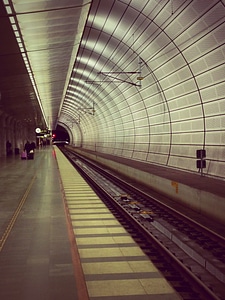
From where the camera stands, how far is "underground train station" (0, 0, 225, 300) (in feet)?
23.0

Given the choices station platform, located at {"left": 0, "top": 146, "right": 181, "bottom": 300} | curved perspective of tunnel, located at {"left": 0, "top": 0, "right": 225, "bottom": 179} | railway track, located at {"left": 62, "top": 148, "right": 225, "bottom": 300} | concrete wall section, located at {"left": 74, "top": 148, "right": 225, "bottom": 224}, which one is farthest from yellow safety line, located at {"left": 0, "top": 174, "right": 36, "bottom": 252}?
concrete wall section, located at {"left": 74, "top": 148, "right": 225, "bottom": 224}

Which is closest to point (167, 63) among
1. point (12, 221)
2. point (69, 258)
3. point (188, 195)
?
point (188, 195)

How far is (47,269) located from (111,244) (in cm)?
272

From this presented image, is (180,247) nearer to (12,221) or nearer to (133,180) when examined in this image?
(12,221)

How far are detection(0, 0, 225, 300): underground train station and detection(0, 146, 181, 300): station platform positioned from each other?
33 mm

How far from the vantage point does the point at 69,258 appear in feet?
24.9

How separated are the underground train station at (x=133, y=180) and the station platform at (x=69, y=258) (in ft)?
0.11

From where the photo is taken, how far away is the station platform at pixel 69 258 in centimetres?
607

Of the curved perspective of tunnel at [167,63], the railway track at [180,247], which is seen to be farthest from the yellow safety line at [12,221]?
the curved perspective of tunnel at [167,63]

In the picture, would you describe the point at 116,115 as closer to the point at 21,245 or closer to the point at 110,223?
the point at 110,223

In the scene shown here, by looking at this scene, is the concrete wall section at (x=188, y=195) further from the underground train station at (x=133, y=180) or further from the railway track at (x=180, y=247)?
the railway track at (x=180, y=247)

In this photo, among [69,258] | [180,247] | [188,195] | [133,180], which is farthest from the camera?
[133,180]

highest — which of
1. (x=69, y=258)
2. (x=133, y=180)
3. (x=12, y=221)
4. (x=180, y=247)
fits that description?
(x=69, y=258)

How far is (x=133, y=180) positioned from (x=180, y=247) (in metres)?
16.5
